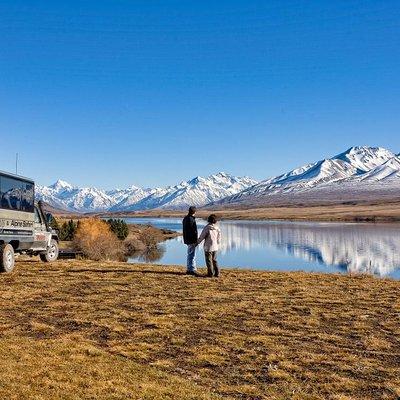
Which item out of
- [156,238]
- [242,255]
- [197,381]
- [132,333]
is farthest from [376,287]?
[156,238]

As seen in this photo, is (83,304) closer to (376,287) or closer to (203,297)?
(203,297)

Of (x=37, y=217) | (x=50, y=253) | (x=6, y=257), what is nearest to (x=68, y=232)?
(x=50, y=253)

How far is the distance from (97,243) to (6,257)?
54845mm

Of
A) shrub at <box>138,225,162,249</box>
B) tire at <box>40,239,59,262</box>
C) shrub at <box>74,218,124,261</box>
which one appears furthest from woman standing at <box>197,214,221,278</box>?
shrub at <box>138,225,162,249</box>

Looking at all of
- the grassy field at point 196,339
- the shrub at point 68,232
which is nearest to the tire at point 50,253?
the grassy field at point 196,339

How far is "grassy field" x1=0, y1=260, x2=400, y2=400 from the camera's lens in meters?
8.70

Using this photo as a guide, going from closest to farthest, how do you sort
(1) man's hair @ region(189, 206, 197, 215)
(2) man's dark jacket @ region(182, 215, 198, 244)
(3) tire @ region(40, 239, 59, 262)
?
1. (1) man's hair @ region(189, 206, 197, 215)
2. (2) man's dark jacket @ region(182, 215, 198, 244)
3. (3) tire @ region(40, 239, 59, 262)

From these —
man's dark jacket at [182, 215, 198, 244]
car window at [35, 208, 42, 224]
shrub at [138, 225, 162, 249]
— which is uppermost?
car window at [35, 208, 42, 224]

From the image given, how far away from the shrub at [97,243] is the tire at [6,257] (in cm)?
4646

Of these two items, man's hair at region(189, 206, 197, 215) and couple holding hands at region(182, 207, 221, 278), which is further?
couple holding hands at region(182, 207, 221, 278)

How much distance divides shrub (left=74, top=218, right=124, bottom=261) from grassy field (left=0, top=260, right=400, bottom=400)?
51549mm

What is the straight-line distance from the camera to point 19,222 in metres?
22.1

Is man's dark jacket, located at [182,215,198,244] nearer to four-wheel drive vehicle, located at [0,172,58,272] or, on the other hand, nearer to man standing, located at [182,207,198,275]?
man standing, located at [182,207,198,275]

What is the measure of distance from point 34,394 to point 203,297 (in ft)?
30.7
